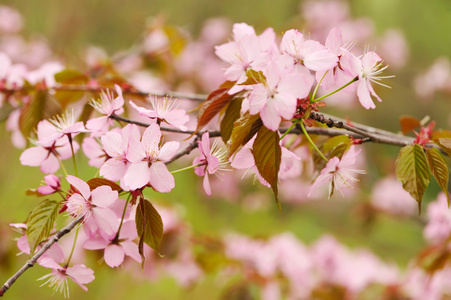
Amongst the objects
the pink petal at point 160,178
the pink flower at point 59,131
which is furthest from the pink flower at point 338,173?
the pink flower at point 59,131

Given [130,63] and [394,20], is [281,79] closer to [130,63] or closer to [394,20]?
[130,63]

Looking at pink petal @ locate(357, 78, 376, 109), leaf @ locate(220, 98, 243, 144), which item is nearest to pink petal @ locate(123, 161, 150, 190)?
leaf @ locate(220, 98, 243, 144)

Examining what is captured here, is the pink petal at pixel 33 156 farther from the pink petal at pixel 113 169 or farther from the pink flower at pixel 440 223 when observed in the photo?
the pink flower at pixel 440 223

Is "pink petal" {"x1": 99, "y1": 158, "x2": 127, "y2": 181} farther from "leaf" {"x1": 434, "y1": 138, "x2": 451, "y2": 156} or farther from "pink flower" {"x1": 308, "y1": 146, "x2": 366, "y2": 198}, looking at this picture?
"leaf" {"x1": 434, "y1": 138, "x2": 451, "y2": 156}

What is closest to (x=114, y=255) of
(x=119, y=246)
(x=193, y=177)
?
(x=119, y=246)

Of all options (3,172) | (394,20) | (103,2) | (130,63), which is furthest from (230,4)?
(3,172)
